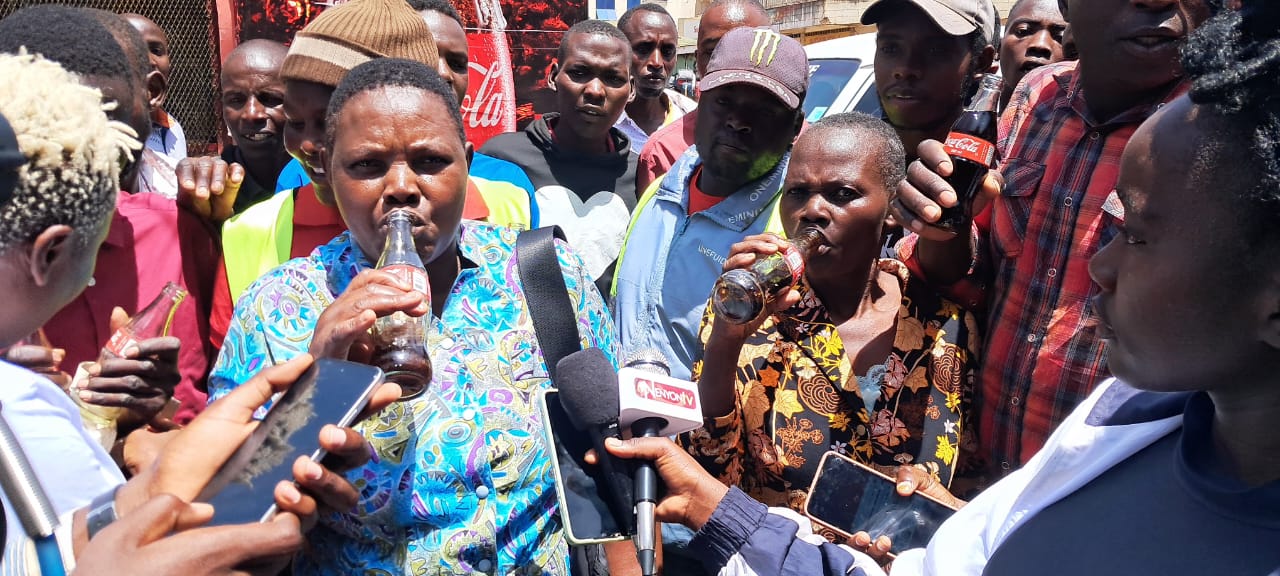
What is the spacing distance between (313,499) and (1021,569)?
4.12ft

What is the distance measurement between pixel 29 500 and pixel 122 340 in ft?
3.62

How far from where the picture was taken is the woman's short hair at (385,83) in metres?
2.60

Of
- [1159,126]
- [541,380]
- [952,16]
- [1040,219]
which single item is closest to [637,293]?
[541,380]

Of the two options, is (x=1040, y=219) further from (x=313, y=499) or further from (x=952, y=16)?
(x=313, y=499)

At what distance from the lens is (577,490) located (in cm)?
195

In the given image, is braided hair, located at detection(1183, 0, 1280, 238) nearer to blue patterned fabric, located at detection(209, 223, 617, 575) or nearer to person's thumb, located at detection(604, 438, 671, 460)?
person's thumb, located at detection(604, 438, 671, 460)

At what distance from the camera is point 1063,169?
2.79 meters

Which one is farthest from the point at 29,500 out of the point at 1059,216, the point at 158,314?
the point at 1059,216

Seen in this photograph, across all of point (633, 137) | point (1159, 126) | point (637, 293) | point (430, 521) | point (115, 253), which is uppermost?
point (1159, 126)

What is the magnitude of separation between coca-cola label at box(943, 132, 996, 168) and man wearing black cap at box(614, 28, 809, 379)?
101 centimetres

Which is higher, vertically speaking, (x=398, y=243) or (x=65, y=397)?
(x=65, y=397)

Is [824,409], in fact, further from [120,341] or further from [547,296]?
[120,341]

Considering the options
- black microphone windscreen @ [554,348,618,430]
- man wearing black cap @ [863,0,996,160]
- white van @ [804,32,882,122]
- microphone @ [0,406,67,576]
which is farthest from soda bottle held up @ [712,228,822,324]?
white van @ [804,32,882,122]

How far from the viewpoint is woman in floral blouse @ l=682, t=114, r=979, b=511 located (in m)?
2.62
